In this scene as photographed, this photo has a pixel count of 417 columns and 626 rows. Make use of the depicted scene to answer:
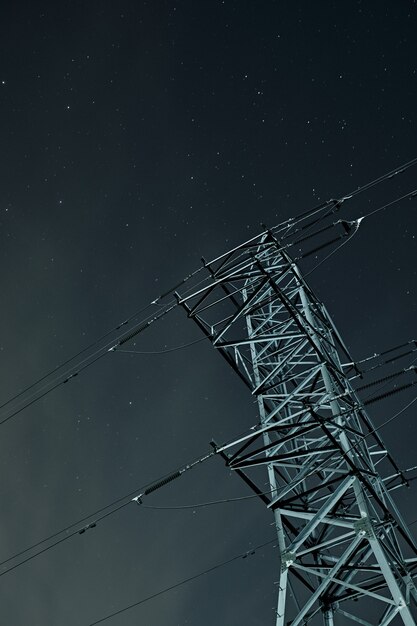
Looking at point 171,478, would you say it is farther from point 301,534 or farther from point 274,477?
point 301,534

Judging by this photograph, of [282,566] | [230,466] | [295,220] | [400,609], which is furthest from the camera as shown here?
[295,220]

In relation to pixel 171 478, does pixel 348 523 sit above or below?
below

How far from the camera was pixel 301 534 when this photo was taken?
8859 mm

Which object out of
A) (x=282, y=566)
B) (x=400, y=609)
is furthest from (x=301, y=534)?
(x=400, y=609)

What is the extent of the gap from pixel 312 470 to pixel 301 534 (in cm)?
122

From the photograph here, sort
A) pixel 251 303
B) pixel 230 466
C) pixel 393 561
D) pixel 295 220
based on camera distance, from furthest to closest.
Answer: pixel 295 220 → pixel 251 303 → pixel 230 466 → pixel 393 561

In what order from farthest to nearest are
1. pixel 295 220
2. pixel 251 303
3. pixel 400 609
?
pixel 295 220 → pixel 251 303 → pixel 400 609

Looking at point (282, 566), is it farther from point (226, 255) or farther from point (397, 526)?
point (226, 255)

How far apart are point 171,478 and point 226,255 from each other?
16.9ft

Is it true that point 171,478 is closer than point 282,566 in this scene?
No

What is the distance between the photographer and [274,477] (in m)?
10.1

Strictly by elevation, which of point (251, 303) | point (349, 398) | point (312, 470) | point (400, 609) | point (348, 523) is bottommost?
point (400, 609)

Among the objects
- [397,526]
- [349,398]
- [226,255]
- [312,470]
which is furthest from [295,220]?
[397,526]

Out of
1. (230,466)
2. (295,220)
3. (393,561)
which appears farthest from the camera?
(295,220)
